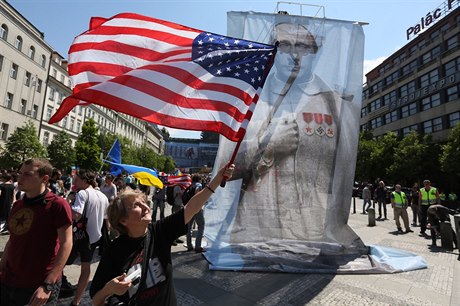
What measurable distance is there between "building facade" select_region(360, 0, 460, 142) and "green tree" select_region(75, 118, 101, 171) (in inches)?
1910

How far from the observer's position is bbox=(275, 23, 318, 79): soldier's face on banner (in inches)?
281

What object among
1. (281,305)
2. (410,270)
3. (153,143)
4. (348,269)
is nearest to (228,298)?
(281,305)

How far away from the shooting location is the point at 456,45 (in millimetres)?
36312

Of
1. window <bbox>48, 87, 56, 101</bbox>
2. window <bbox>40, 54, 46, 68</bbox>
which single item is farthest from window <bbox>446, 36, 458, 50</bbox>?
window <bbox>48, 87, 56, 101</bbox>

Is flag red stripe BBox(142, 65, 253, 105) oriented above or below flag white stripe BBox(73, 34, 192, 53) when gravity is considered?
below

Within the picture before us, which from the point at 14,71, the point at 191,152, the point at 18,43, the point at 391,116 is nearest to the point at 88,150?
the point at 14,71

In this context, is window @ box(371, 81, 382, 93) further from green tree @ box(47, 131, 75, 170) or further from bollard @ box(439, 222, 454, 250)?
green tree @ box(47, 131, 75, 170)

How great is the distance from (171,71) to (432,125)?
45973 mm

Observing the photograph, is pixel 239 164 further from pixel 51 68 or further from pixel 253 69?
pixel 51 68

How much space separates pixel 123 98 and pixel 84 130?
46.7 meters

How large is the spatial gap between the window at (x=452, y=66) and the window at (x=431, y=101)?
119 inches

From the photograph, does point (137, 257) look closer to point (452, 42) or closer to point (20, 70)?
point (20, 70)

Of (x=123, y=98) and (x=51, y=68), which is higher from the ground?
(x=51, y=68)

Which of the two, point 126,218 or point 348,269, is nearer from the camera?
point 126,218
